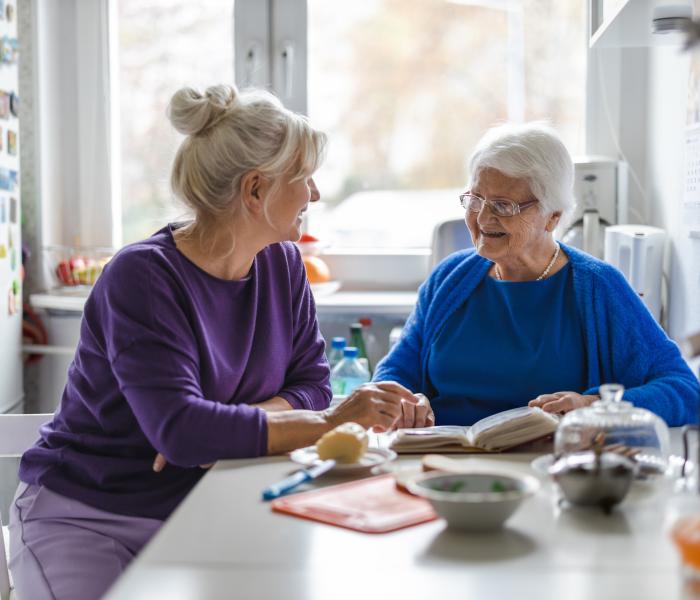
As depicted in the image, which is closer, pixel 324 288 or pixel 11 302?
pixel 11 302

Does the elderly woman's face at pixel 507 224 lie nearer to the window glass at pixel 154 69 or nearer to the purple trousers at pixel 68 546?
the purple trousers at pixel 68 546

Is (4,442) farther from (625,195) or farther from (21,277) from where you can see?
(625,195)

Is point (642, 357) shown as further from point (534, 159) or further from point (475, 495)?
point (475, 495)

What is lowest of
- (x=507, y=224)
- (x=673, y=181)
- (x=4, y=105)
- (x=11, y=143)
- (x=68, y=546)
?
(x=68, y=546)

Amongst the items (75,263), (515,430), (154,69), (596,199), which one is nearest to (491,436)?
(515,430)

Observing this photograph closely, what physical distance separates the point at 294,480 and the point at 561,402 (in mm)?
569

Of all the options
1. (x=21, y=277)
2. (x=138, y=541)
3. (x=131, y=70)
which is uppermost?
(x=131, y=70)

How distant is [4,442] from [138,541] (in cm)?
38

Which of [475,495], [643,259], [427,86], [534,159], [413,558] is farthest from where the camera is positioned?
[427,86]

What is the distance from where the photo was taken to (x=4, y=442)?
1750 millimetres

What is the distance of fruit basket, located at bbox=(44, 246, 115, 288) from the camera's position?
305 cm

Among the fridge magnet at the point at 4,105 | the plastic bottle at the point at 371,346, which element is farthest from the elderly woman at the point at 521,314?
the fridge magnet at the point at 4,105

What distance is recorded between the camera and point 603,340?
1824 millimetres

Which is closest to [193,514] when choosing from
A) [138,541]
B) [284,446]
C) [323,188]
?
[284,446]
